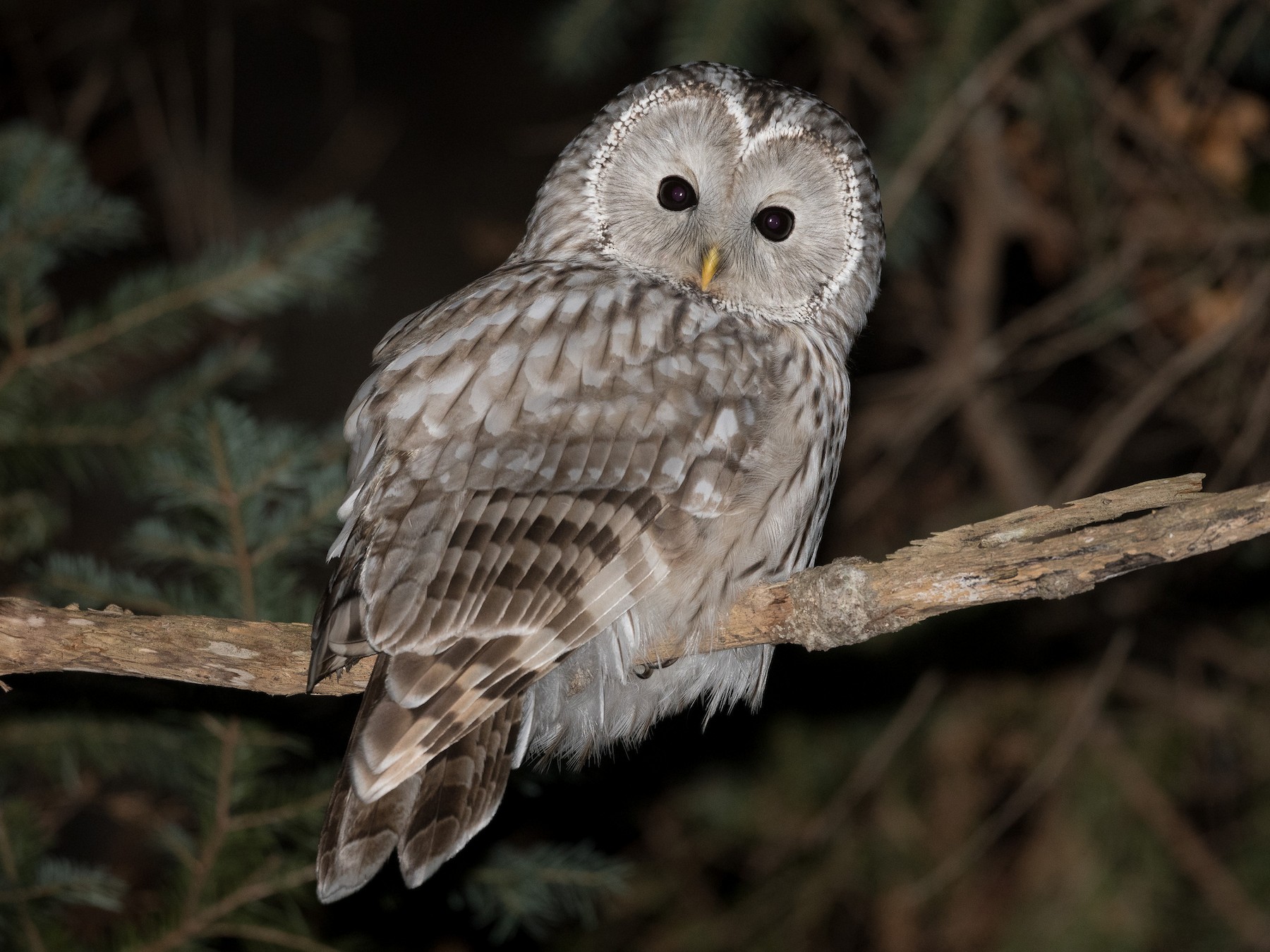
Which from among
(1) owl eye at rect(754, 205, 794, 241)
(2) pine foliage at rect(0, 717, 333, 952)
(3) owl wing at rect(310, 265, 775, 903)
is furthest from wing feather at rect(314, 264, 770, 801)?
(2) pine foliage at rect(0, 717, 333, 952)

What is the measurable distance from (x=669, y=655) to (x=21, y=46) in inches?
140

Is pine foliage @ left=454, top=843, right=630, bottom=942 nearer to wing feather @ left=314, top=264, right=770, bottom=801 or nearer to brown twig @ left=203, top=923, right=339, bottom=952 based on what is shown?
brown twig @ left=203, top=923, right=339, bottom=952

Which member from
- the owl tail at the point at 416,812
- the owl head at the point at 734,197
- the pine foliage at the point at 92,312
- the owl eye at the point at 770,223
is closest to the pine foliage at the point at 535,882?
the owl tail at the point at 416,812

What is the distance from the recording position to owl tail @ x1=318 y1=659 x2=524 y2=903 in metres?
1.58

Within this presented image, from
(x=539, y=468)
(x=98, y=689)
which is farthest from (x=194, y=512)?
Answer: (x=539, y=468)

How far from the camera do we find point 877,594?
158 centimetres

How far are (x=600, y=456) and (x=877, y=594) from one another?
488 mm

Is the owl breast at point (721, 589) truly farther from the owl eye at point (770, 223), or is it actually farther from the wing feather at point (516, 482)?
the owl eye at point (770, 223)

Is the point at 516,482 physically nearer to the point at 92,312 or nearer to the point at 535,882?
the point at 535,882

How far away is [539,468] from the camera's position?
178 cm

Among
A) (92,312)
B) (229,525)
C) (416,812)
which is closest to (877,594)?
(416,812)

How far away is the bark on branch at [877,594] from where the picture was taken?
146 cm

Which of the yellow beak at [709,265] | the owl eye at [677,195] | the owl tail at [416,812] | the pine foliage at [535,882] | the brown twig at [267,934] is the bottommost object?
the brown twig at [267,934]

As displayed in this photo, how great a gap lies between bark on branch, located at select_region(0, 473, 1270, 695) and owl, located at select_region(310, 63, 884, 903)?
13 centimetres
